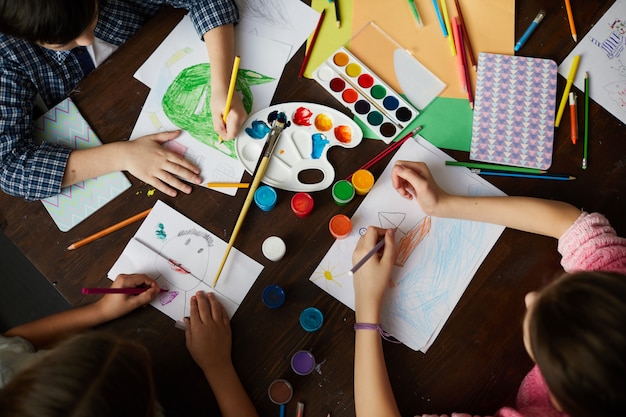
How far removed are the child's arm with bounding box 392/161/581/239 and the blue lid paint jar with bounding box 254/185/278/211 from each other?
255mm

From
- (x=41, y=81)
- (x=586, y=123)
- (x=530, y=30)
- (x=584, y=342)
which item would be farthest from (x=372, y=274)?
(x=41, y=81)

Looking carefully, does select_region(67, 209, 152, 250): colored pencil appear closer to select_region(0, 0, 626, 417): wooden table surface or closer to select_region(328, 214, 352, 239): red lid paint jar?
select_region(0, 0, 626, 417): wooden table surface

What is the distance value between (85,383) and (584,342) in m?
0.72

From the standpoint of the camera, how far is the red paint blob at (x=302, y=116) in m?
1.03

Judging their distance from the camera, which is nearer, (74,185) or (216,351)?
(216,351)

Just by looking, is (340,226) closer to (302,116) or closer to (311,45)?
(302,116)

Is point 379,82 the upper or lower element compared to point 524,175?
upper

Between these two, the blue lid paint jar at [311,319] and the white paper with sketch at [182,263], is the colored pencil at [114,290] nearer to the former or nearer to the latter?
the white paper with sketch at [182,263]

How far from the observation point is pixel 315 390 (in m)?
0.88

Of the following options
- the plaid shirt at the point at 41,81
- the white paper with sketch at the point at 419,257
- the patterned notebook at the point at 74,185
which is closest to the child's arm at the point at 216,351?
the white paper with sketch at the point at 419,257

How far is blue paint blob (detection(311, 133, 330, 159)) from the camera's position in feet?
3.32

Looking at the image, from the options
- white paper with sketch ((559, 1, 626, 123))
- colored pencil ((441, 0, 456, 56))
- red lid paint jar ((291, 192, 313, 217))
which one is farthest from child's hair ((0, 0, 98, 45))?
white paper with sketch ((559, 1, 626, 123))

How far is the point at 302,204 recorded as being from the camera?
970 mm

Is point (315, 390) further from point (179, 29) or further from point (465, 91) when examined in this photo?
point (179, 29)
